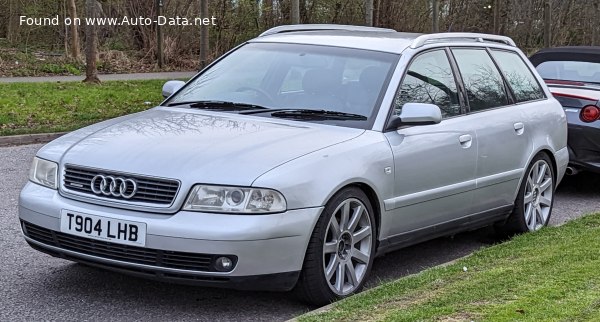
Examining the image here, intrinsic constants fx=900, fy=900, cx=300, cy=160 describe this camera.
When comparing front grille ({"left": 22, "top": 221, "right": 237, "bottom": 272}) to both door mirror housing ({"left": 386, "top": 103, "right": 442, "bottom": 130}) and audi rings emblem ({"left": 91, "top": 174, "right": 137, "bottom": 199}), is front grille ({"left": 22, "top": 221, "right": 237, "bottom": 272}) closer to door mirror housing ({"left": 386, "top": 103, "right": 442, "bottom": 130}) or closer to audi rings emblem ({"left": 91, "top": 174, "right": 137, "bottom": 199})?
audi rings emblem ({"left": 91, "top": 174, "right": 137, "bottom": 199})

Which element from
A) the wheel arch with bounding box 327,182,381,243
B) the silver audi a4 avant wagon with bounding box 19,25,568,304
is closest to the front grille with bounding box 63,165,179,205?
the silver audi a4 avant wagon with bounding box 19,25,568,304

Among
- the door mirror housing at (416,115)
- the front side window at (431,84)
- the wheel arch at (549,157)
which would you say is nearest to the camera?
the door mirror housing at (416,115)

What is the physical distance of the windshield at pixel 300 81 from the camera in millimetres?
5988

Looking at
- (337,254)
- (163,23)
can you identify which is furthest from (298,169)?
(163,23)

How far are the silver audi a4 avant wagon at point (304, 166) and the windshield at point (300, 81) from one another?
1 centimetres

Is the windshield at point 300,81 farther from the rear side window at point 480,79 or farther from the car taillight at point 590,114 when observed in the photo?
the car taillight at point 590,114

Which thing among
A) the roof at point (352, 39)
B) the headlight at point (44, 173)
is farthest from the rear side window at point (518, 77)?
the headlight at point (44, 173)

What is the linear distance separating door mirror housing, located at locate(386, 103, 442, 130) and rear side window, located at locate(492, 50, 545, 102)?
1785 millimetres

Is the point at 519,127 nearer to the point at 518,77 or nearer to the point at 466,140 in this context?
the point at 518,77

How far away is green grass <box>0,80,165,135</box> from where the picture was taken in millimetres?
14500

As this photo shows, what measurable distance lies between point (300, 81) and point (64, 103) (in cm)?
1099

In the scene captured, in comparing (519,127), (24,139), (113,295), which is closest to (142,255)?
(113,295)

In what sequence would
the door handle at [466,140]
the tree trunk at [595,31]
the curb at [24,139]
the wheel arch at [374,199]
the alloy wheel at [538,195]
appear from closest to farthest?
the wheel arch at [374,199]
the door handle at [466,140]
the alloy wheel at [538,195]
the curb at [24,139]
the tree trunk at [595,31]

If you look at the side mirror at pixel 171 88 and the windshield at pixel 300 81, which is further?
the side mirror at pixel 171 88
